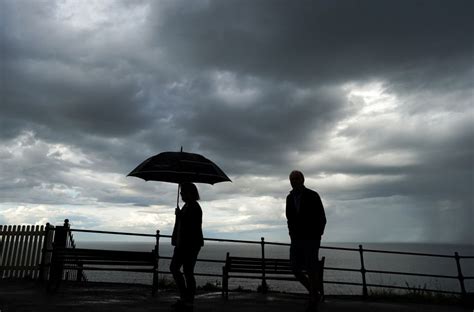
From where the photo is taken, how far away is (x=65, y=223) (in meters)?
9.90

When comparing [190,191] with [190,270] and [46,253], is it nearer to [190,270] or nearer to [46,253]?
[190,270]

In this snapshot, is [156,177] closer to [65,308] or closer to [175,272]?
[175,272]

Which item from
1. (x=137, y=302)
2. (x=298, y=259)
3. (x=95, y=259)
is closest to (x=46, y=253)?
(x=95, y=259)

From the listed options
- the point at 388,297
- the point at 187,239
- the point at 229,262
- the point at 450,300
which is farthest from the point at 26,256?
the point at 450,300

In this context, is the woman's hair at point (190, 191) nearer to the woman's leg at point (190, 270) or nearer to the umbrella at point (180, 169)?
the umbrella at point (180, 169)

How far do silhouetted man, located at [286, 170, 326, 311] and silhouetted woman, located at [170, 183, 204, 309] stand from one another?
141 centimetres

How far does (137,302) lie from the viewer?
6520 millimetres

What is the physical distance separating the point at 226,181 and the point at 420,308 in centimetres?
440

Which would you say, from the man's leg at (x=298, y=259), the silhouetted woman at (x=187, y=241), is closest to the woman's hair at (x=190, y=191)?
the silhouetted woman at (x=187, y=241)

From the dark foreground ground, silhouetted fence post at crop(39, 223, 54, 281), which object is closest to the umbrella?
the dark foreground ground

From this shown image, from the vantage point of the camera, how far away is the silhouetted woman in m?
5.45

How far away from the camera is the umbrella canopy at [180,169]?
628 centimetres

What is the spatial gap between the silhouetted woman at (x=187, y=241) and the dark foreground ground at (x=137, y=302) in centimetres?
55

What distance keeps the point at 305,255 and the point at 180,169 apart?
243 centimetres
